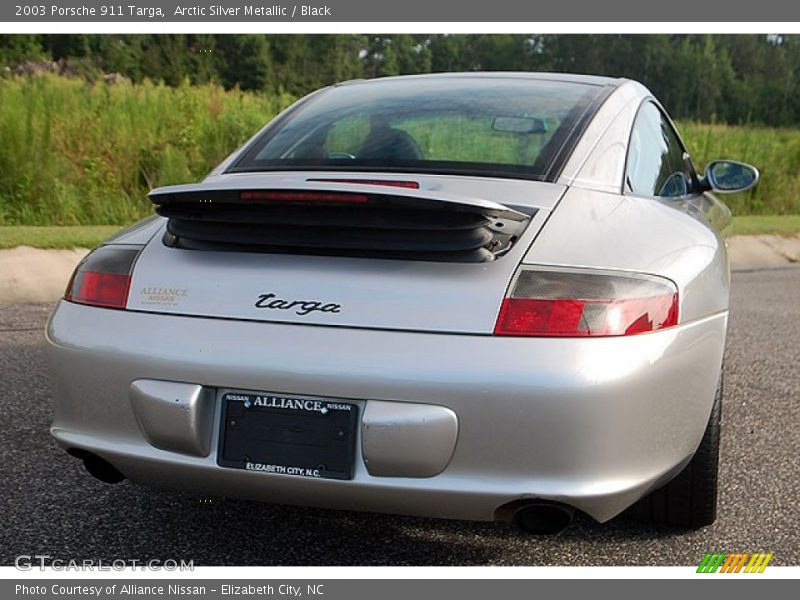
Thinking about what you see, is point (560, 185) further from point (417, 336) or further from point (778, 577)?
point (778, 577)

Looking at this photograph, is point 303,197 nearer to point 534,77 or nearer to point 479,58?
point 534,77

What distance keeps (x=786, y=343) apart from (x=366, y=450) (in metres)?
4.60

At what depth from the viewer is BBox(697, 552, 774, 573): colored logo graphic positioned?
2.62 meters

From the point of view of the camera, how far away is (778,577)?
2.55 metres

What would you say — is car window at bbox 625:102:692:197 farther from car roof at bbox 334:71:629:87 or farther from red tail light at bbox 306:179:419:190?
red tail light at bbox 306:179:419:190

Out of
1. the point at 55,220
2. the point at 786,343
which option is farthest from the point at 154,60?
the point at 786,343

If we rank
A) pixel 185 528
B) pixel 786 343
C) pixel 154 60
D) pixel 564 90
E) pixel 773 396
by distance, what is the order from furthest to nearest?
pixel 154 60, pixel 786 343, pixel 773 396, pixel 564 90, pixel 185 528

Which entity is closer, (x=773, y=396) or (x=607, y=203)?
(x=607, y=203)

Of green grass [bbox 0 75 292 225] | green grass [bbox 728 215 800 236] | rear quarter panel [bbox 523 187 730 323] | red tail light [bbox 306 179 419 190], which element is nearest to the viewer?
rear quarter panel [bbox 523 187 730 323]

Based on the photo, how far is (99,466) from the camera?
2.50 m

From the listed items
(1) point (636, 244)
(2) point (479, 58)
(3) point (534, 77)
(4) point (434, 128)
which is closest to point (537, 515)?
(1) point (636, 244)

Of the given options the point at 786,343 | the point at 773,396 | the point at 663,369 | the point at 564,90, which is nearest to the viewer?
the point at 663,369

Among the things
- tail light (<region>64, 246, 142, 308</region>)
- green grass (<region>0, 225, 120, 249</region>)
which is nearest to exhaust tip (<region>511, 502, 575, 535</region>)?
tail light (<region>64, 246, 142, 308</region>)

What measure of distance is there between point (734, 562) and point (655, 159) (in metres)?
1.41
